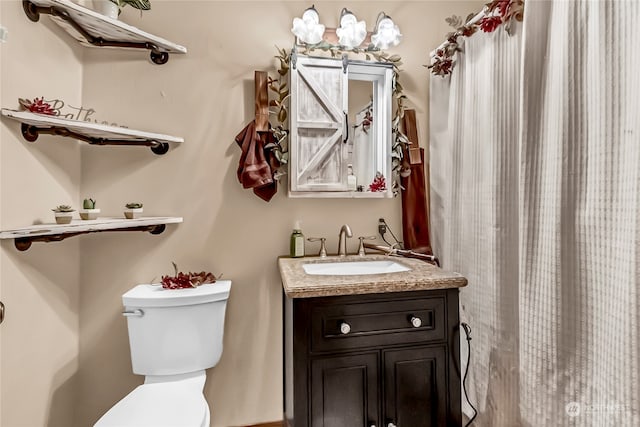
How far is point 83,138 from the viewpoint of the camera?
1.47 meters

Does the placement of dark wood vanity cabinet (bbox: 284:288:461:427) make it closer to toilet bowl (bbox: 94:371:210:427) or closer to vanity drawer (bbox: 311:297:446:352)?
vanity drawer (bbox: 311:297:446:352)

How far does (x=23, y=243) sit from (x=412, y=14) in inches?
89.5

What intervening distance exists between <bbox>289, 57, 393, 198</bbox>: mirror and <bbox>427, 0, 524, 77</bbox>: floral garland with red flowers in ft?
0.90

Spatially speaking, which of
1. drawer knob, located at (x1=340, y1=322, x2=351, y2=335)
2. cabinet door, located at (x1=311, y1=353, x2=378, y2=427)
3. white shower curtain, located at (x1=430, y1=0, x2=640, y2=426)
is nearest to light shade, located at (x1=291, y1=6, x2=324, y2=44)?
white shower curtain, located at (x1=430, y1=0, x2=640, y2=426)

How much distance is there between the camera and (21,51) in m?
1.21

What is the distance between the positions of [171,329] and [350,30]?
179 cm

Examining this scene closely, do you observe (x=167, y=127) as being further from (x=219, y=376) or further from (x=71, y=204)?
(x=219, y=376)

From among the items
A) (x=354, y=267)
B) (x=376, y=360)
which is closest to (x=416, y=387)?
(x=376, y=360)

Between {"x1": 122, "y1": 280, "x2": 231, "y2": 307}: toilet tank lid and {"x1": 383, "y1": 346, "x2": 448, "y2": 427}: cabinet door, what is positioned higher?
{"x1": 122, "y1": 280, "x2": 231, "y2": 307}: toilet tank lid

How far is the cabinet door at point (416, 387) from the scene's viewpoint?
1248 millimetres

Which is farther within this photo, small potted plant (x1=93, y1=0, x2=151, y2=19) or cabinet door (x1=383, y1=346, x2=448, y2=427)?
small potted plant (x1=93, y1=0, x2=151, y2=19)

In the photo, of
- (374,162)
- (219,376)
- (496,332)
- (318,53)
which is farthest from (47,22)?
(496,332)

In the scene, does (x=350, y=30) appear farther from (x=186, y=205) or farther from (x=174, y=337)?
(x=174, y=337)

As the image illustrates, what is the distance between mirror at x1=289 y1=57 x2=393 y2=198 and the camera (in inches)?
67.9
